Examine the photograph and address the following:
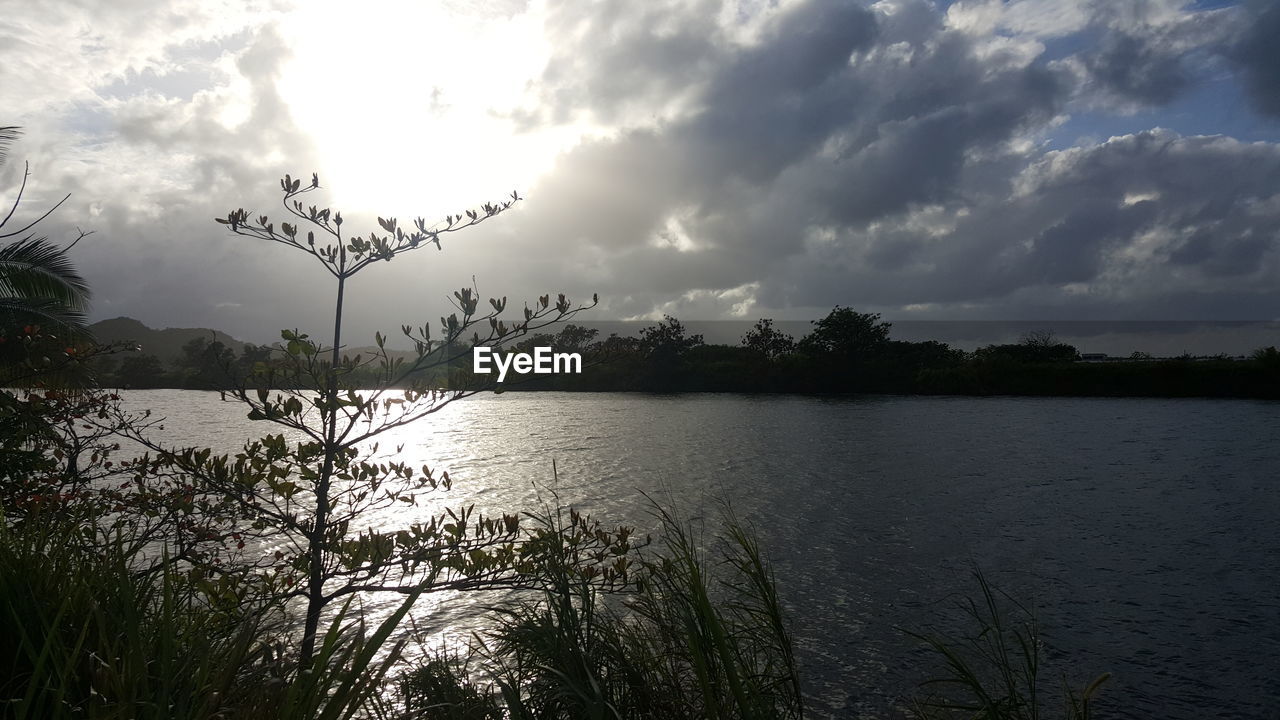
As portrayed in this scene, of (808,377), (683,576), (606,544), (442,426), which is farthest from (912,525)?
(808,377)

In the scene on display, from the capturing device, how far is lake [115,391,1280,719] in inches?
350

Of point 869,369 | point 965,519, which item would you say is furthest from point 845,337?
point 965,519

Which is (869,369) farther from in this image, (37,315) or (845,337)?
(37,315)

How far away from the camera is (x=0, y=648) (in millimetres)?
3496

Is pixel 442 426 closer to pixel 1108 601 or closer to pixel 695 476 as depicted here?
pixel 695 476

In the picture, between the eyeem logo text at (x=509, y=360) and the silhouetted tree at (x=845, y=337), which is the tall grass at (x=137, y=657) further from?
the silhouetted tree at (x=845, y=337)

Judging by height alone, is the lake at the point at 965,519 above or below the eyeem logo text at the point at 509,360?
below

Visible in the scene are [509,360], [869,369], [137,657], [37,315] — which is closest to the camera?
[137,657]

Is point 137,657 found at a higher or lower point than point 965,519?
higher

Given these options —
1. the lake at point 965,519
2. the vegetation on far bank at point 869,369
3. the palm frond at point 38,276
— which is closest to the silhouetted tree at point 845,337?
the vegetation on far bank at point 869,369

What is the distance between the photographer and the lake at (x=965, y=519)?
8891 mm

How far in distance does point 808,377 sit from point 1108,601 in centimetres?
5932

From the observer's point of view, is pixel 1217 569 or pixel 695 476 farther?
pixel 695 476

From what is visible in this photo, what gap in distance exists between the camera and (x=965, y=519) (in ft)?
53.9
